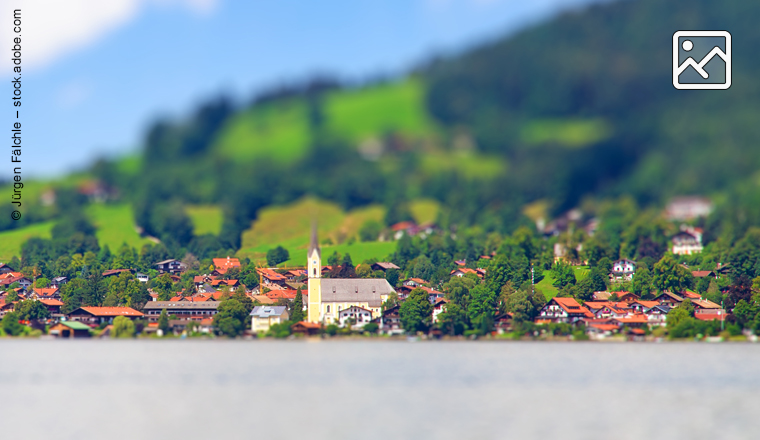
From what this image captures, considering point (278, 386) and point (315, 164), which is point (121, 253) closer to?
point (278, 386)

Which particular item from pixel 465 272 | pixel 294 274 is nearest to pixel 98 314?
pixel 294 274

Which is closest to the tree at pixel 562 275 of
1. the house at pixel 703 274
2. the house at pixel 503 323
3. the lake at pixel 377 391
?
the house at pixel 503 323

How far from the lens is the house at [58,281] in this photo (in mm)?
63531

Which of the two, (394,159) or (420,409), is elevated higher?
(394,159)

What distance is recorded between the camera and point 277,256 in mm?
70125

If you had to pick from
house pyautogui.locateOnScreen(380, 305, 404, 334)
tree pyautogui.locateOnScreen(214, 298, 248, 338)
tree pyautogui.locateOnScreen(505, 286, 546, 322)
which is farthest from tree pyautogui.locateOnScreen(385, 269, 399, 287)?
tree pyautogui.locateOnScreen(214, 298, 248, 338)

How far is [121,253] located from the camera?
70.1m

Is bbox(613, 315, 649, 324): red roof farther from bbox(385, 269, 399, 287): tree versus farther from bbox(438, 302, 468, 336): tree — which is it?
bbox(385, 269, 399, 287): tree

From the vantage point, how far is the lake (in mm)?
26688

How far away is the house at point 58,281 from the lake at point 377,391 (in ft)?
37.5

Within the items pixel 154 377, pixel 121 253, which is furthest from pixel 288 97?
pixel 154 377

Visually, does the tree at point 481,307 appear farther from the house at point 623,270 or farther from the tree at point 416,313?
the house at point 623,270

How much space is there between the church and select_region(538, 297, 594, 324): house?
890cm

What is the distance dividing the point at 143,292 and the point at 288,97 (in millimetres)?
82019
